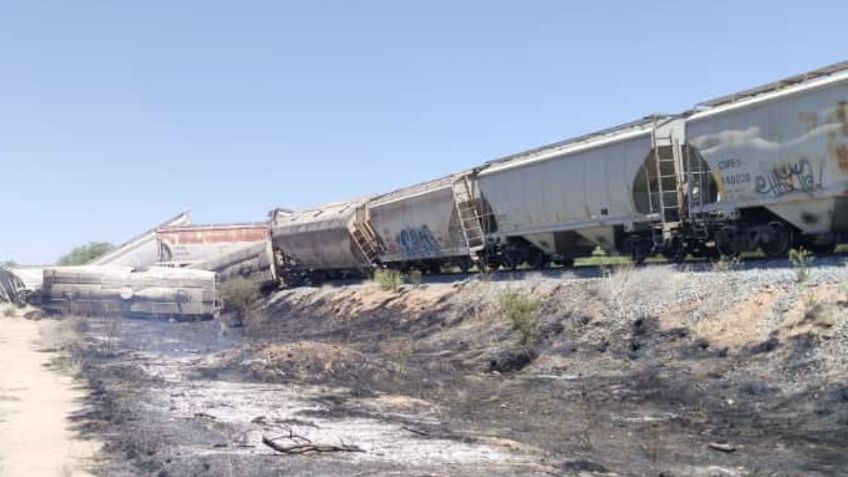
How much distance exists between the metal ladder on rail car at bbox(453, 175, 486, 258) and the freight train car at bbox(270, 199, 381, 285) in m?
6.38

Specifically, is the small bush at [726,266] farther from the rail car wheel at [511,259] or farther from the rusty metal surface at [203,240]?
the rusty metal surface at [203,240]

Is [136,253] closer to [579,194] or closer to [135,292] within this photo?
[135,292]

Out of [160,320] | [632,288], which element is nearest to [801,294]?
[632,288]

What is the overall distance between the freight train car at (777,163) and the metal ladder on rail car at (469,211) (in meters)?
7.99

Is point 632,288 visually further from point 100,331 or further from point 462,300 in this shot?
point 100,331

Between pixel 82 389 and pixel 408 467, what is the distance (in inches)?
319

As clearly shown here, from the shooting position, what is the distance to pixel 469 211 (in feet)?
77.7

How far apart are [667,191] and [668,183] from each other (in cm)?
21

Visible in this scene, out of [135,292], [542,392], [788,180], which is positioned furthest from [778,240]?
[135,292]

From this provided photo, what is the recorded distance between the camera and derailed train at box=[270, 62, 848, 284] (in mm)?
13602

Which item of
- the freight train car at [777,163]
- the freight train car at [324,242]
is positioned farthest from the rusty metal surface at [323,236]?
the freight train car at [777,163]

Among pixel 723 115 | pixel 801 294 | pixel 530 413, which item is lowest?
pixel 530 413

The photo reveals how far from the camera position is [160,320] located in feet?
96.8

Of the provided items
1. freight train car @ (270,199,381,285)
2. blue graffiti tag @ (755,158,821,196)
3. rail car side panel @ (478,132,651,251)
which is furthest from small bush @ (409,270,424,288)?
blue graffiti tag @ (755,158,821,196)
